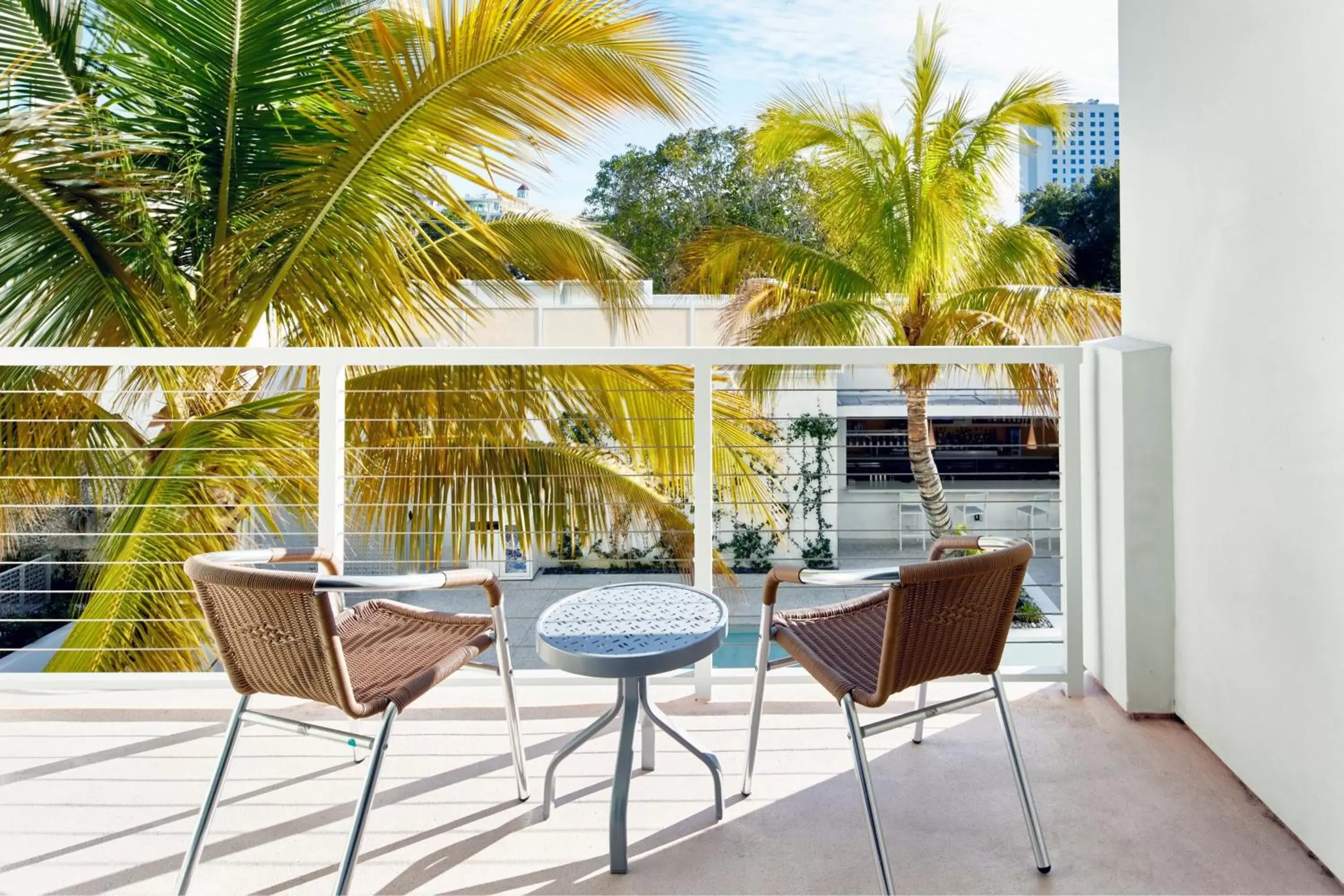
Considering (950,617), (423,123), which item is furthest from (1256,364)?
(423,123)

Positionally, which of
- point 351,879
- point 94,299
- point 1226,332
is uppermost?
point 94,299

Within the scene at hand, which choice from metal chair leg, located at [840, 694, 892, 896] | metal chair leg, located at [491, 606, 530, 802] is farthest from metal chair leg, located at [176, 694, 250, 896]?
metal chair leg, located at [840, 694, 892, 896]

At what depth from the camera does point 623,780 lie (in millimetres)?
1979

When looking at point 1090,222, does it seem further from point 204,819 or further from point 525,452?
point 204,819

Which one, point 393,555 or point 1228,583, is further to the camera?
point 393,555

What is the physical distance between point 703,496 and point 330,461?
1180mm

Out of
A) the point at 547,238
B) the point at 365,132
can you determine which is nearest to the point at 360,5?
the point at 365,132

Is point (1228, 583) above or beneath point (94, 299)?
beneath

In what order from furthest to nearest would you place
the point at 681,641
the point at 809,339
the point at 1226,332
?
1. the point at 809,339
2. the point at 1226,332
3. the point at 681,641

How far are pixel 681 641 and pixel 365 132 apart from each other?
14.3 ft

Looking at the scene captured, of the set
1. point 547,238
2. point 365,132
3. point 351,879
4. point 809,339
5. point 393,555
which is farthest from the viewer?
point 809,339

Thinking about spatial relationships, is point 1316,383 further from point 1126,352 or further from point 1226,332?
point 1126,352

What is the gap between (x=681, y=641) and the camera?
1.98 m

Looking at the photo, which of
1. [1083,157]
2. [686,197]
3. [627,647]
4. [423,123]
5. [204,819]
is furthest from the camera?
[1083,157]
